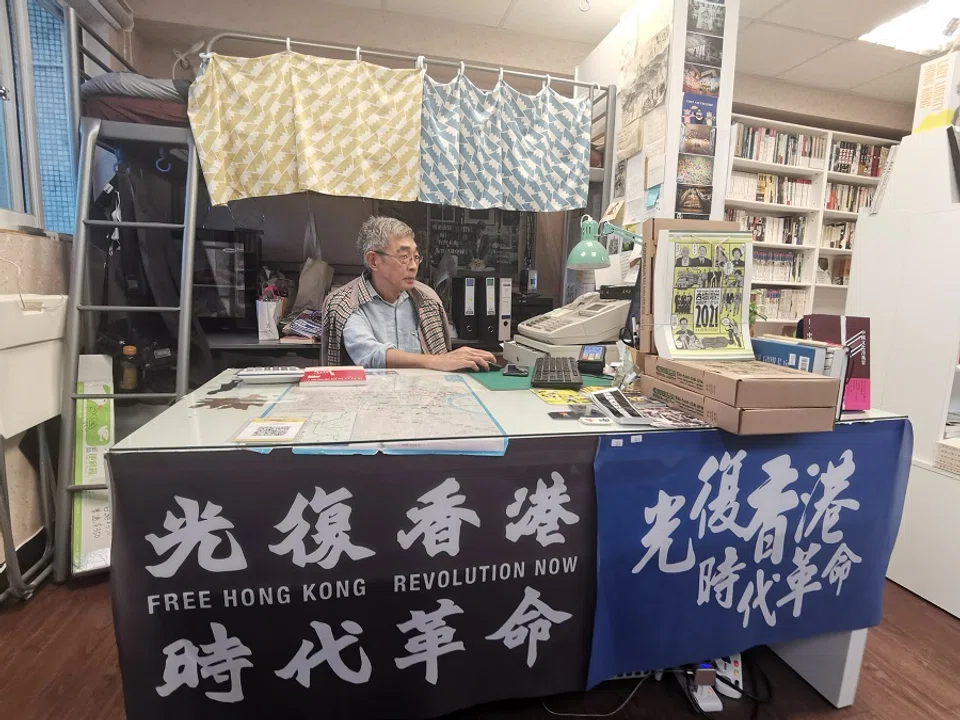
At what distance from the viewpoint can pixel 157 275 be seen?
232cm

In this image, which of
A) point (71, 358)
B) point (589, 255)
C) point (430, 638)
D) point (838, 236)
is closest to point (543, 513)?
point (430, 638)

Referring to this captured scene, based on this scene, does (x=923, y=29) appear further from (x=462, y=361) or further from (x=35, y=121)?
(x=35, y=121)

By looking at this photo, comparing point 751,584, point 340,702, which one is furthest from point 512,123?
point 340,702

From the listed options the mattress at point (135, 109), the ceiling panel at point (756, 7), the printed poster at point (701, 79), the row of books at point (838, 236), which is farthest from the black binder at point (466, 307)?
the row of books at point (838, 236)

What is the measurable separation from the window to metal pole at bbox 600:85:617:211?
249 cm

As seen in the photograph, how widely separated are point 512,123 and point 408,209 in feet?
3.79

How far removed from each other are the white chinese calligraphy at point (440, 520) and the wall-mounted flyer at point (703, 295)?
0.66m

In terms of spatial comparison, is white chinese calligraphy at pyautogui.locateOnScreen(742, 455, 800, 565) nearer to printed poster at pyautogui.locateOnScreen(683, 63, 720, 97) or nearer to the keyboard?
the keyboard

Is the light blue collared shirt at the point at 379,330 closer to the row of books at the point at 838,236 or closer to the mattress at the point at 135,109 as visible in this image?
the mattress at the point at 135,109

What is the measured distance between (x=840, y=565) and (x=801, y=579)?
4.6 inches

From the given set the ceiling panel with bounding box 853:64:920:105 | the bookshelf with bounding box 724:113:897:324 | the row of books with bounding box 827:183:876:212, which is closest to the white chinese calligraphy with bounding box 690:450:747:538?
the bookshelf with bounding box 724:113:897:324

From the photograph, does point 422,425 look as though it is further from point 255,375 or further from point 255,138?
point 255,138

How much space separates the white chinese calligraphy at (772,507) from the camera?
1149 mm

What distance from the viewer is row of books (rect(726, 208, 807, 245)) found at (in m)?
3.67
